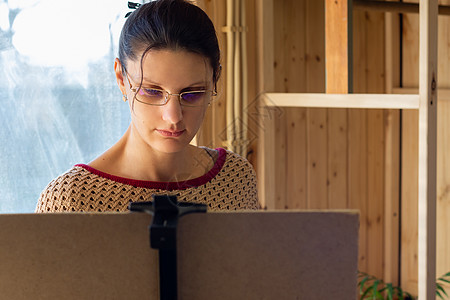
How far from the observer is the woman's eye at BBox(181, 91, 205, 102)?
3.27 feet

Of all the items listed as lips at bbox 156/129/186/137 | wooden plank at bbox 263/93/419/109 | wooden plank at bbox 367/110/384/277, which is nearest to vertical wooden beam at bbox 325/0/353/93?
wooden plank at bbox 263/93/419/109

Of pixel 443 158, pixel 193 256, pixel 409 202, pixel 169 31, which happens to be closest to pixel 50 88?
pixel 169 31

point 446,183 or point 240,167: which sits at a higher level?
point 240,167

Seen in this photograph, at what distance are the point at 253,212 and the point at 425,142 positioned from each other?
3.56ft

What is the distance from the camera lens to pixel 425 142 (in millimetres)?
1514

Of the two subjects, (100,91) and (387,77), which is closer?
(100,91)

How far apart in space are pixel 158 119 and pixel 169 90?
6cm

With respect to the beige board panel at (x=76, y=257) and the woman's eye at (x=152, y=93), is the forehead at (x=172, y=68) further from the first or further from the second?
the beige board panel at (x=76, y=257)

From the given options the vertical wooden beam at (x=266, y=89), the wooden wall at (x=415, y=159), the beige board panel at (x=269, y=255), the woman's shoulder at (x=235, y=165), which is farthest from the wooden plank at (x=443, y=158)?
the beige board panel at (x=269, y=255)

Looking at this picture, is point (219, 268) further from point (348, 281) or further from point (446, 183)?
point (446, 183)

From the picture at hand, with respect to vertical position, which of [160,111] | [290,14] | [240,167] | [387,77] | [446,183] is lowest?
[446,183]

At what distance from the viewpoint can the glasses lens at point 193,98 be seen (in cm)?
100

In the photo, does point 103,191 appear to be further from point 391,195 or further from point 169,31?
point 391,195

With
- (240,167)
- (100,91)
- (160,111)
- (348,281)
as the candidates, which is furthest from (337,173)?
(348,281)
